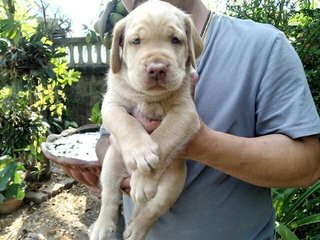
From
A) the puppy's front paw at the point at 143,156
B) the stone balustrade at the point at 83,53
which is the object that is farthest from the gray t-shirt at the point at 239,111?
the stone balustrade at the point at 83,53

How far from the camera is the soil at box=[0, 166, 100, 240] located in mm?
3912

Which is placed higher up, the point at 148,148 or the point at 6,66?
the point at 148,148

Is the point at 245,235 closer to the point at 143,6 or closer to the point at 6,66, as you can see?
the point at 143,6

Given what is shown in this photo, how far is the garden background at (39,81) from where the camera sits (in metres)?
2.97

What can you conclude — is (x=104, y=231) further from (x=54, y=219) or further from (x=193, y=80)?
(x=54, y=219)

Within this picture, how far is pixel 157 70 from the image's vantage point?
131 cm

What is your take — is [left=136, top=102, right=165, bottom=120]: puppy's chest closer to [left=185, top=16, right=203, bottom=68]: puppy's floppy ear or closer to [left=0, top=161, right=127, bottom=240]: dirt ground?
[left=185, top=16, right=203, bottom=68]: puppy's floppy ear

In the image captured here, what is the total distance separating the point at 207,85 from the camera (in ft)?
4.55

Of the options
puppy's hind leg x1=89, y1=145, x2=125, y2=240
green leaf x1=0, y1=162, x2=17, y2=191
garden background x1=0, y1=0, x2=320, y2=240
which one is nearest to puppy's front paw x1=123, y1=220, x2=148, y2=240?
puppy's hind leg x1=89, y1=145, x2=125, y2=240

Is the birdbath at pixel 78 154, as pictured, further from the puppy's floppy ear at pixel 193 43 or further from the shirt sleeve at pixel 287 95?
the shirt sleeve at pixel 287 95

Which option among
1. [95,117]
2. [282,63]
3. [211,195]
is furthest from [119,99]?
[95,117]

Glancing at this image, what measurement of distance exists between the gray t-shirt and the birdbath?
0.62 m

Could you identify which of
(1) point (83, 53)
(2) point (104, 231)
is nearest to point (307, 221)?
(2) point (104, 231)

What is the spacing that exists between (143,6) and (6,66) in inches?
107
